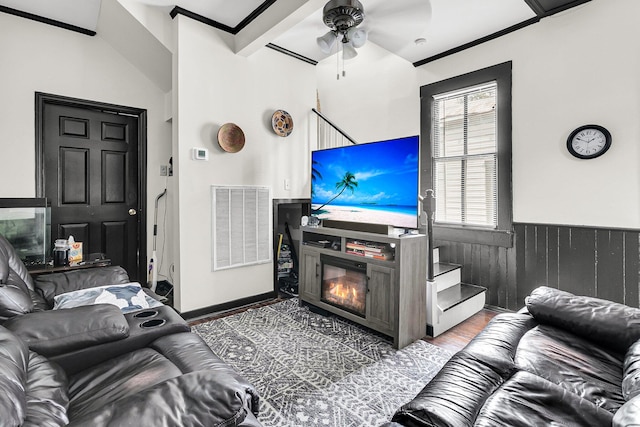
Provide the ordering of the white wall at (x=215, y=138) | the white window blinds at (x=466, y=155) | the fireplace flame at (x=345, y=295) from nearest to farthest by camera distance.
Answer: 1. the fireplace flame at (x=345, y=295)
2. the white wall at (x=215, y=138)
3. the white window blinds at (x=466, y=155)

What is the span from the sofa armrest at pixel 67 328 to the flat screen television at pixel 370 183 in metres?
2.06

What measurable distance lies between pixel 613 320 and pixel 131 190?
14.6ft

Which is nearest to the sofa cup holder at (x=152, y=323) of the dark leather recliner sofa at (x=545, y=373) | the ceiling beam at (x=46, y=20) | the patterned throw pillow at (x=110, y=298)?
the patterned throw pillow at (x=110, y=298)

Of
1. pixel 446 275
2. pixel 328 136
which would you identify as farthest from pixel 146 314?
pixel 328 136

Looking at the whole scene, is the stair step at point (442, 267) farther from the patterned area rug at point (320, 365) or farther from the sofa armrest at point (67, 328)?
the sofa armrest at point (67, 328)

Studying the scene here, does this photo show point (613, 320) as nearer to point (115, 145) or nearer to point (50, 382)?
point (50, 382)

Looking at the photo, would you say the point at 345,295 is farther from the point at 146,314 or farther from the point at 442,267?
the point at 146,314

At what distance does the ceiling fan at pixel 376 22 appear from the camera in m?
2.73

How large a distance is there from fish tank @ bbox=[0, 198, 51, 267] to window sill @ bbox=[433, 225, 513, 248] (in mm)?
4129

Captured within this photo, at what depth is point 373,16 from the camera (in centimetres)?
309

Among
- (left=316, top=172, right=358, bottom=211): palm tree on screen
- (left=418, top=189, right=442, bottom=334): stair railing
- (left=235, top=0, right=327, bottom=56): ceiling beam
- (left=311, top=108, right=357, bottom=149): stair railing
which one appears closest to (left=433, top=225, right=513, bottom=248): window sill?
(left=418, top=189, right=442, bottom=334): stair railing

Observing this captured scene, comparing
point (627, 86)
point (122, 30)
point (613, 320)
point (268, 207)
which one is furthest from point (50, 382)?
point (627, 86)

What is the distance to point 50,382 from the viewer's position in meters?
1.19

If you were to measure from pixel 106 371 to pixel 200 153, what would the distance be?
90.6 inches
